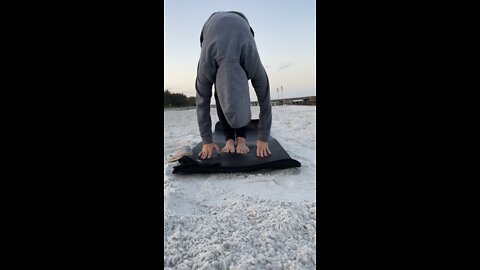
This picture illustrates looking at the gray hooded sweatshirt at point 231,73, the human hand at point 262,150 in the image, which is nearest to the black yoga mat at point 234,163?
the human hand at point 262,150

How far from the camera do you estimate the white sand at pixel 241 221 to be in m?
0.54

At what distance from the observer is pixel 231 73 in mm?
1027

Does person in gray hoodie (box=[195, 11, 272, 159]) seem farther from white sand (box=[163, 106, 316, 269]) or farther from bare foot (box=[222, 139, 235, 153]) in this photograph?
white sand (box=[163, 106, 316, 269])

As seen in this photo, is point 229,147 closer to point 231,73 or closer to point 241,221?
point 231,73

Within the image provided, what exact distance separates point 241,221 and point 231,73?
633mm

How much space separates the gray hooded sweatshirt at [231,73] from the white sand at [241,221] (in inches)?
12.5

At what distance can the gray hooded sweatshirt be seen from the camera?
1009mm

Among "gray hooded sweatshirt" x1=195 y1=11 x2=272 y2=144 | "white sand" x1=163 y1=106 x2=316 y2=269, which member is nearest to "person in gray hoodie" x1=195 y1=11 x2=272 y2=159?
"gray hooded sweatshirt" x1=195 y1=11 x2=272 y2=144
